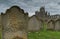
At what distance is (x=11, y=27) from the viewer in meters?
12.1

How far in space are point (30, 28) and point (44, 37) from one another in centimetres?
376

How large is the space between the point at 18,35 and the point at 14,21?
857 mm

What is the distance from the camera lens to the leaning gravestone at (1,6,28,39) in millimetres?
11953

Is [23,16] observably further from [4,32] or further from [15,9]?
[4,32]

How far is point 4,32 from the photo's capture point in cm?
1203

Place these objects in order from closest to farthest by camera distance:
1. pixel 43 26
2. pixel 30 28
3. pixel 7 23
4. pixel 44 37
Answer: pixel 7 23
pixel 44 37
pixel 30 28
pixel 43 26

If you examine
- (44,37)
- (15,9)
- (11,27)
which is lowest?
(44,37)

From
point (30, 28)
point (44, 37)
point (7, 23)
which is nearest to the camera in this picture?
point (7, 23)

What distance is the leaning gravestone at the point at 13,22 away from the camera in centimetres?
1195

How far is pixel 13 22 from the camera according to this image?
1201cm

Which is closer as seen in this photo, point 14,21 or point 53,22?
point 14,21

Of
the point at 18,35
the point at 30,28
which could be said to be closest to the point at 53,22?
the point at 30,28

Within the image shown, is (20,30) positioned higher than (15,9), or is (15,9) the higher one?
(15,9)

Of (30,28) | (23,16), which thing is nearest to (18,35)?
(23,16)
